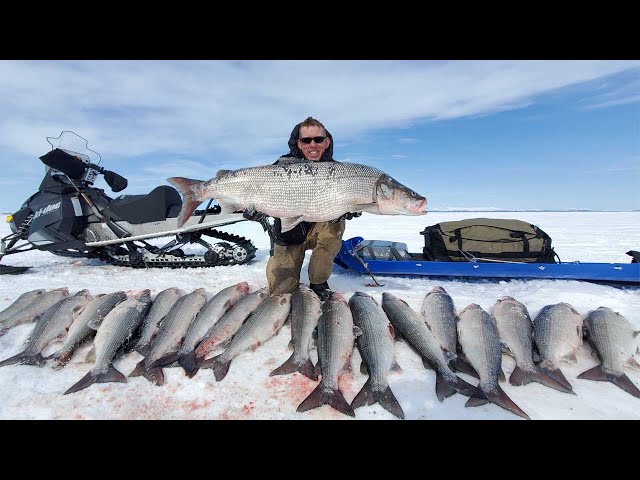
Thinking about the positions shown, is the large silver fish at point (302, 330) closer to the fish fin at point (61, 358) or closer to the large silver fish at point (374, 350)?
the large silver fish at point (374, 350)

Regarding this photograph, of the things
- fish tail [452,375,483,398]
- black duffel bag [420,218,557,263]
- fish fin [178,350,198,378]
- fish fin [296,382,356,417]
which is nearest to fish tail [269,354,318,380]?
fish fin [296,382,356,417]

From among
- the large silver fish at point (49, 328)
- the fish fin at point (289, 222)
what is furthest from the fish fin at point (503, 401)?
the large silver fish at point (49, 328)

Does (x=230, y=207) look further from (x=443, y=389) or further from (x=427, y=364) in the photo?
(x=443, y=389)

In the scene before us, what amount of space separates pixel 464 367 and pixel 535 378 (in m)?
0.47

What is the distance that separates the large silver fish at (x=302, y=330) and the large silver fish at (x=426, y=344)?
2.45 feet

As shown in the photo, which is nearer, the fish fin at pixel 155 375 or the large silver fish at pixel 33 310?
the fish fin at pixel 155 375

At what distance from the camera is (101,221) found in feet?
19.1

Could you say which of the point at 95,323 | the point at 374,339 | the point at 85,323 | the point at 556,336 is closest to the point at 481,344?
the point at 556,336

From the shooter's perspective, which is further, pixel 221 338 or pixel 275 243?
pixel 275 243

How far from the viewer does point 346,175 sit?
9.78ft

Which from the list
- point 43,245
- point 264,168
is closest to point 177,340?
point 264,168

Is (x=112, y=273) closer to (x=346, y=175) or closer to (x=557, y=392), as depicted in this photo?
(x=346, y=175)

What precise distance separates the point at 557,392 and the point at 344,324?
157cm

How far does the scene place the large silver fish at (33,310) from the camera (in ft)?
10.7
